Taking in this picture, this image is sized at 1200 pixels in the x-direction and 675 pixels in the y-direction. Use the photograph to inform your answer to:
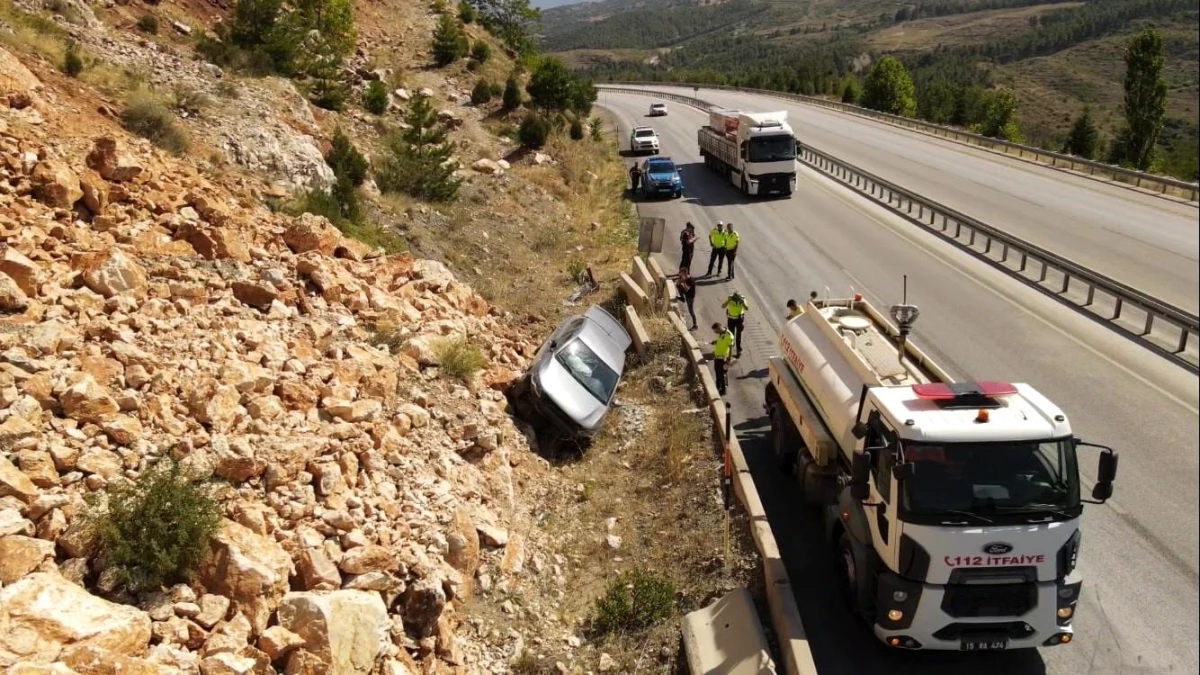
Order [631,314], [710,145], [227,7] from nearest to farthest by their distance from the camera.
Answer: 1. [631,314]
2. [227,7]
3. [710,145]

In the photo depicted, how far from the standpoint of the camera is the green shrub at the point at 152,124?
14.2 metres

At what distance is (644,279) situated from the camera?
19.5m

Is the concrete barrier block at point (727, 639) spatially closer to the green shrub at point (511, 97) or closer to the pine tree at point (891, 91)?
the green shrub at point (511, 97)

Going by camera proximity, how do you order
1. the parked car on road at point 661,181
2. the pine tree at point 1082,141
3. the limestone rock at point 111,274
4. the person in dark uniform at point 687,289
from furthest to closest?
the parked car on road at point 661,181
the pine tree at point 1082,141
the person in dark uniform at point 687,289
the limestone rock at point 111,274

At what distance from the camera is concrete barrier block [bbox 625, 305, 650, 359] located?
16.7 m

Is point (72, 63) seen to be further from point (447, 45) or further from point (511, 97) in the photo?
point (447, 45)

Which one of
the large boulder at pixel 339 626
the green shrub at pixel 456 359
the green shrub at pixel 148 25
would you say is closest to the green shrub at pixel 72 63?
the green shrub at pixel 148 25

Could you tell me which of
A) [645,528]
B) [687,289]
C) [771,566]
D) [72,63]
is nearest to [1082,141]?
[687,289]

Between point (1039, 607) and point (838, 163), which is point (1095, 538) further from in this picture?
point (838, 163)

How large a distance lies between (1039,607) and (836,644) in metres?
2.08

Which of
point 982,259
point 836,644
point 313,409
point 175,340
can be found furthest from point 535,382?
point 982,259

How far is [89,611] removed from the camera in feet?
20.5

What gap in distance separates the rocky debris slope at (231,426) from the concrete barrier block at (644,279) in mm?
5612

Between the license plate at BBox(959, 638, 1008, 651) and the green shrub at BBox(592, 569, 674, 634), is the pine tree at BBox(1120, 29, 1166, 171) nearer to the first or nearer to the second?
the license plate at BBox(959, 638, 1008, 651)
